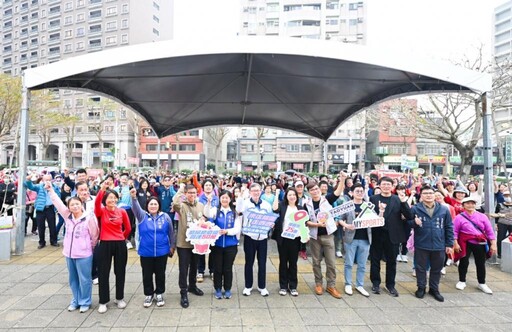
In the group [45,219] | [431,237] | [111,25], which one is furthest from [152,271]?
[111,25]

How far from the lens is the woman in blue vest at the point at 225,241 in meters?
4.56

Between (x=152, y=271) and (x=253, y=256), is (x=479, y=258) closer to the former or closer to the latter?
(x=253, y=256)

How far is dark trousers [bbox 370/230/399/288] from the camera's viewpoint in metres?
4.92

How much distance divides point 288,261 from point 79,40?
64.2m

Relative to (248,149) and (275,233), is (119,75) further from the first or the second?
(248,149)

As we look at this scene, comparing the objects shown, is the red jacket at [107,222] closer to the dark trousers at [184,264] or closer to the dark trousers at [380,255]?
the dark trousers at [184,264]

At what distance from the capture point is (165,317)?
161 inches

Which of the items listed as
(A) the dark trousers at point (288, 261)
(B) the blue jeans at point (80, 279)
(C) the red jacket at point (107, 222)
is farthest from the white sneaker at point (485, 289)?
(B) the blue jeans at point (80, 279)

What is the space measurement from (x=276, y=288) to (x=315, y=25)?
1983 inches

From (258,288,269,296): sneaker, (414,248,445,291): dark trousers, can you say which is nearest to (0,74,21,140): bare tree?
(258,288,269,296): sneaker

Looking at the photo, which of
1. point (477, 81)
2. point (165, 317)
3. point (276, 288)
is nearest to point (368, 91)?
point (477, 81)

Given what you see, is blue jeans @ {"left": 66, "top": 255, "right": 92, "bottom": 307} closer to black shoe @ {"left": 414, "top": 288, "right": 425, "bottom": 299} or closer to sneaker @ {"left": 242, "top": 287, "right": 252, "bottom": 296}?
sneaker @ {"left": 242, "top": 287, "right": 252, "bottom": 296}

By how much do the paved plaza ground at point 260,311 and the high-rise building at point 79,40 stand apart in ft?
142

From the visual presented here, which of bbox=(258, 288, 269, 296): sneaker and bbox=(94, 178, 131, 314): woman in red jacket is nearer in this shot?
bbox=(94, 178, 131, 314): woman in red jacket
